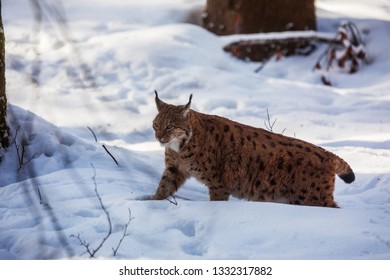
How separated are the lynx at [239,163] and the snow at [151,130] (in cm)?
25

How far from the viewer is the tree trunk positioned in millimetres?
11961

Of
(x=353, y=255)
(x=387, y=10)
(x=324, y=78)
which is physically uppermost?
(x=353, y=255)

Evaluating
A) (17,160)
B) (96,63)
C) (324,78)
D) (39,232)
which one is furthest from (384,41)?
(39,232)

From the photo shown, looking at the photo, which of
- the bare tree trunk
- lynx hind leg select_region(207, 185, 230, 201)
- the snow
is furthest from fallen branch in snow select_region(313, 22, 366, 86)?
the bare tree trunk

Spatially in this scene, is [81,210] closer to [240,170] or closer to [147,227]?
[147,227]

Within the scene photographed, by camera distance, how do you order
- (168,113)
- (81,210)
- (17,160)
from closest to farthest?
(81,210), (168,113), (17,160)

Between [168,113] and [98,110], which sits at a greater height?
[168,113]

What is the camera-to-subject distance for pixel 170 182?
5.33 meters

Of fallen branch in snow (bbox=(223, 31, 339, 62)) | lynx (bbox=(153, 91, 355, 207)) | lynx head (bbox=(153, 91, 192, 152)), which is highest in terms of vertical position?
lynx head (bbox=(153, 91, 192, 152))

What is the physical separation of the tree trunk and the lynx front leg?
283 inches

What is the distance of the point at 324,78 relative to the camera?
10.7 m

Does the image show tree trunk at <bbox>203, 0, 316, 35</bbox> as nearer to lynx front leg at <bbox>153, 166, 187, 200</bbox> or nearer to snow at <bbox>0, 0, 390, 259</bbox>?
snow at <bbox>0, 0, 390, 259</bbox>

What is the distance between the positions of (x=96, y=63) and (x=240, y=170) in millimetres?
5363

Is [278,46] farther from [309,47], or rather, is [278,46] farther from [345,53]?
[345,53]
